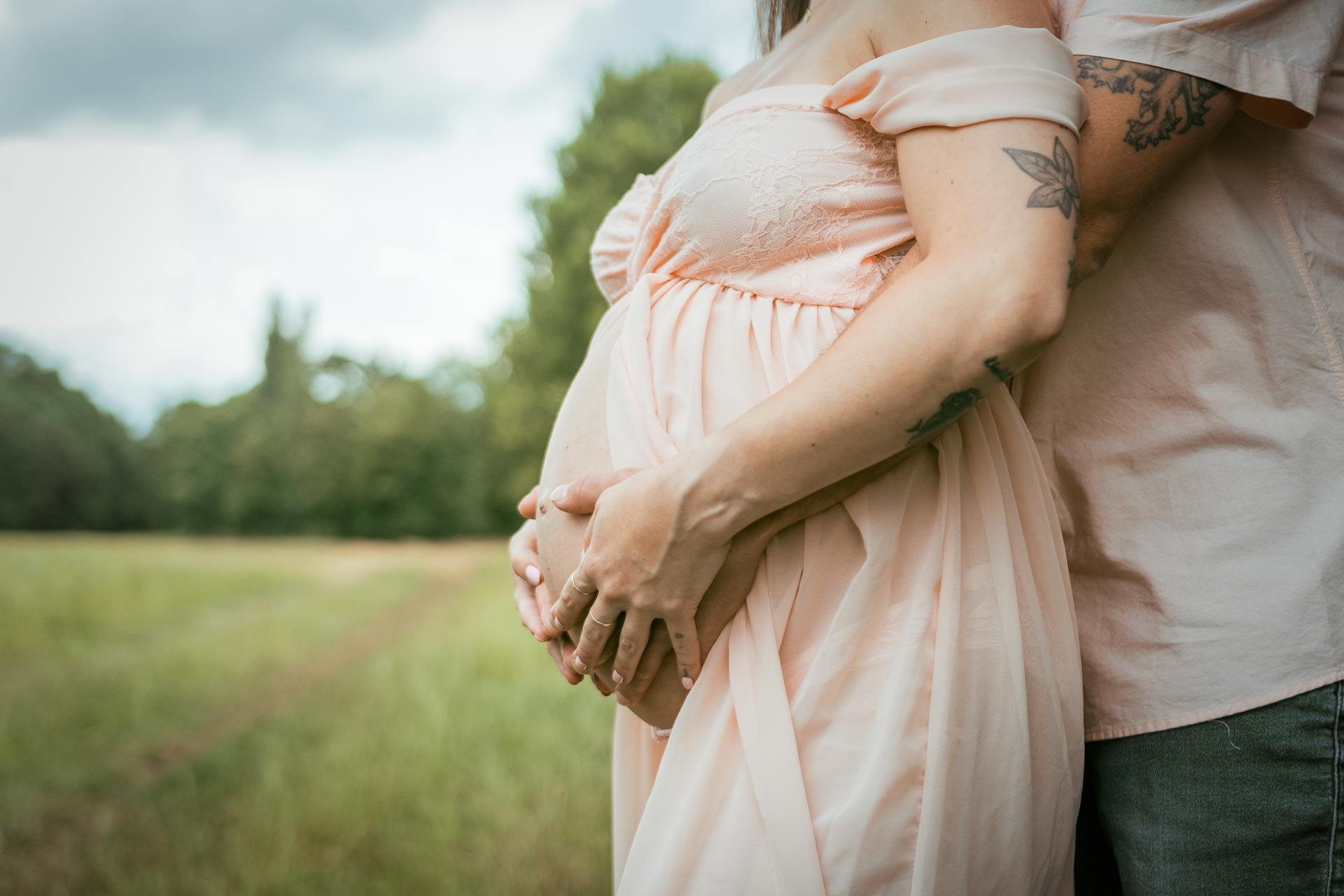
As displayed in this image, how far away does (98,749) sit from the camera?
5.31 metres

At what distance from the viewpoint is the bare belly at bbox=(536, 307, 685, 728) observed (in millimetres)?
1135

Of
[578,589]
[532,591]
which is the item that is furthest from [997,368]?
[532,591]

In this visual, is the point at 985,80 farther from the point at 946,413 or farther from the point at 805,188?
the point at 946,413

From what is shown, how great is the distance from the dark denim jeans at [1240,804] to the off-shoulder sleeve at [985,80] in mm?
769

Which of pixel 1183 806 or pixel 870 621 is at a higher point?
pixel 870 621

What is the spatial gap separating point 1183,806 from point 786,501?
2.20ft

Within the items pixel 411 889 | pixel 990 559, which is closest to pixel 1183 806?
pixel 990 559

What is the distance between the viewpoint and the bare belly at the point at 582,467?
1135 millimetres

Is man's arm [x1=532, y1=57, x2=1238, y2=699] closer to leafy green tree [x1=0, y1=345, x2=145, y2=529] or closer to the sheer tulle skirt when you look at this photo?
the sheer tulle skirt

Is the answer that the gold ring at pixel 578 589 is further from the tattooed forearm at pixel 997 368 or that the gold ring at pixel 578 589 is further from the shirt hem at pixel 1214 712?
the shirt hem at pixel 1214 712

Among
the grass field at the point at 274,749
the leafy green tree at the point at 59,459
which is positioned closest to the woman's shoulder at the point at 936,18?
the grass field at the point at 274,749

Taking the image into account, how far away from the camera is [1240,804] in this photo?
3.11 feet

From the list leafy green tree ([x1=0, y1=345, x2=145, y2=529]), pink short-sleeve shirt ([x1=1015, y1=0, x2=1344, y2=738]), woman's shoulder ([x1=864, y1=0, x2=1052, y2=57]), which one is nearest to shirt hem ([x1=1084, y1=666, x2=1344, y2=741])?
pink short-sleeve shirt ([x1=1015, y1=0, x2=1344, y2=738])

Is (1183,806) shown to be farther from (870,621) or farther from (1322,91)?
(1322,91)
